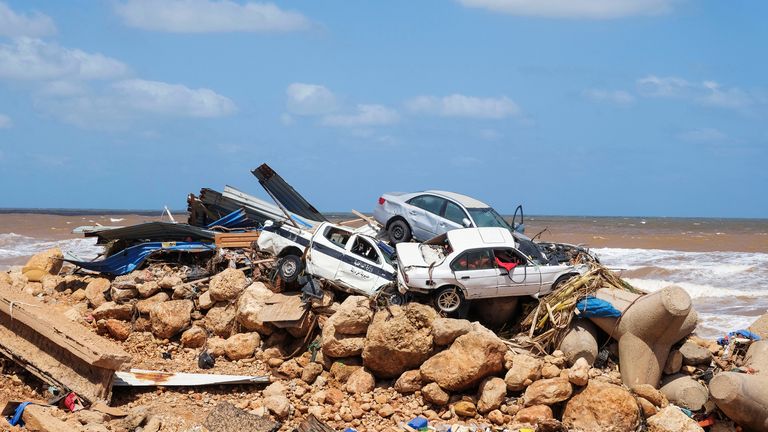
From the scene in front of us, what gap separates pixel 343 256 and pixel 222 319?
258cm

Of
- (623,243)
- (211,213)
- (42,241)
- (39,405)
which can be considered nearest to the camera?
(39,405)

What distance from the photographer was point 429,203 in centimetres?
1681

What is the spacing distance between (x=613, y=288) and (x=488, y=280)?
2.22 meters

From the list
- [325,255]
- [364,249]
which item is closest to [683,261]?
[364,249]

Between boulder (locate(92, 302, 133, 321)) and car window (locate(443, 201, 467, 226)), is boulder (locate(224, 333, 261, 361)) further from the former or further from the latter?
car window (locate(443, 201, 467, 226))

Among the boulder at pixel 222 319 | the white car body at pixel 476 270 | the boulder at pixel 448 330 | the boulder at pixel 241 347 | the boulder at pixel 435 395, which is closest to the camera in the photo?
the boulder at pixel 435 395

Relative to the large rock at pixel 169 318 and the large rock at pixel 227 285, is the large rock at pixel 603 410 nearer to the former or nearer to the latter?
the large rock at pixel 227 285

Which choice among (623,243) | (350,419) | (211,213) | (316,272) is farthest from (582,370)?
(623,243)

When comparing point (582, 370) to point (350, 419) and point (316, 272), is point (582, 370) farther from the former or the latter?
point (316, 272)

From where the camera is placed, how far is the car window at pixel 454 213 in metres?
16.4

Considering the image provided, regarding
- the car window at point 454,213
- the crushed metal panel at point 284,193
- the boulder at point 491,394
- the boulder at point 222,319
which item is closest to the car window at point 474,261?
the boulder at point 491,394

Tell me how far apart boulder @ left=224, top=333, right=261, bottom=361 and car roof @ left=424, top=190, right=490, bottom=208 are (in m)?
5.45

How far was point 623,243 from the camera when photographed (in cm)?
4228

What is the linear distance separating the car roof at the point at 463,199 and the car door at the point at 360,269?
109 inches
